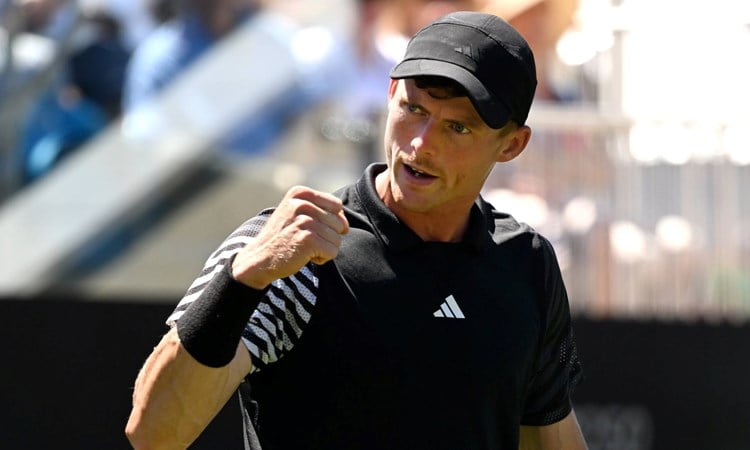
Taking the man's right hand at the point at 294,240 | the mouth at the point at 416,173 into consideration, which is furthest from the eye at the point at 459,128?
the man's right hand at the point at 294,240

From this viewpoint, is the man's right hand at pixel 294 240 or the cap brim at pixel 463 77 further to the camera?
the cap brim at pixel 463 77

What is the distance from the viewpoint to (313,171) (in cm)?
708

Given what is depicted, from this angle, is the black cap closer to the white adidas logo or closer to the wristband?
the white adidas logo

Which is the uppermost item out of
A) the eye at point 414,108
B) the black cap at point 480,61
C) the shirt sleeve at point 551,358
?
the black cap at point 480,61

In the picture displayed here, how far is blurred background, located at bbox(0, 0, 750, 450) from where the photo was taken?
6.62 m

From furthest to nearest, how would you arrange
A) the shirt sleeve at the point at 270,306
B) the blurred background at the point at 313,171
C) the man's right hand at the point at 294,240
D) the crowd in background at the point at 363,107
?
the crowd in background at the point at 363,107 < the blurred background at the point at 313,171 < the shirt sleeve at the point at 270,306 < the man's right hand at the point at 294,240

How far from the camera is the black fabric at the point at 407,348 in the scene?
2949 mm

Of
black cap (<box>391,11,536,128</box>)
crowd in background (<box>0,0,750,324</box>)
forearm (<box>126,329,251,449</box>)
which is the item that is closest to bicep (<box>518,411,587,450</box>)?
black cap (<box>391,11,536,128</box>)

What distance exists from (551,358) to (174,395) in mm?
1060

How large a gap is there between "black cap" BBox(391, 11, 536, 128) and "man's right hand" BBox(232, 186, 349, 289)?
47 centimetres

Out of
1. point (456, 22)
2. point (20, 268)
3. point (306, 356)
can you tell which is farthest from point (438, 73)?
point (20, 268)

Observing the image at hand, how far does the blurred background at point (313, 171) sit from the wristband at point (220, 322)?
12.8 ft

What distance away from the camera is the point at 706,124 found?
770cm

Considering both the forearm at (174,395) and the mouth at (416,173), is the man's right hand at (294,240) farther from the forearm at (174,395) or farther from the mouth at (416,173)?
the mouth at (416,173)
